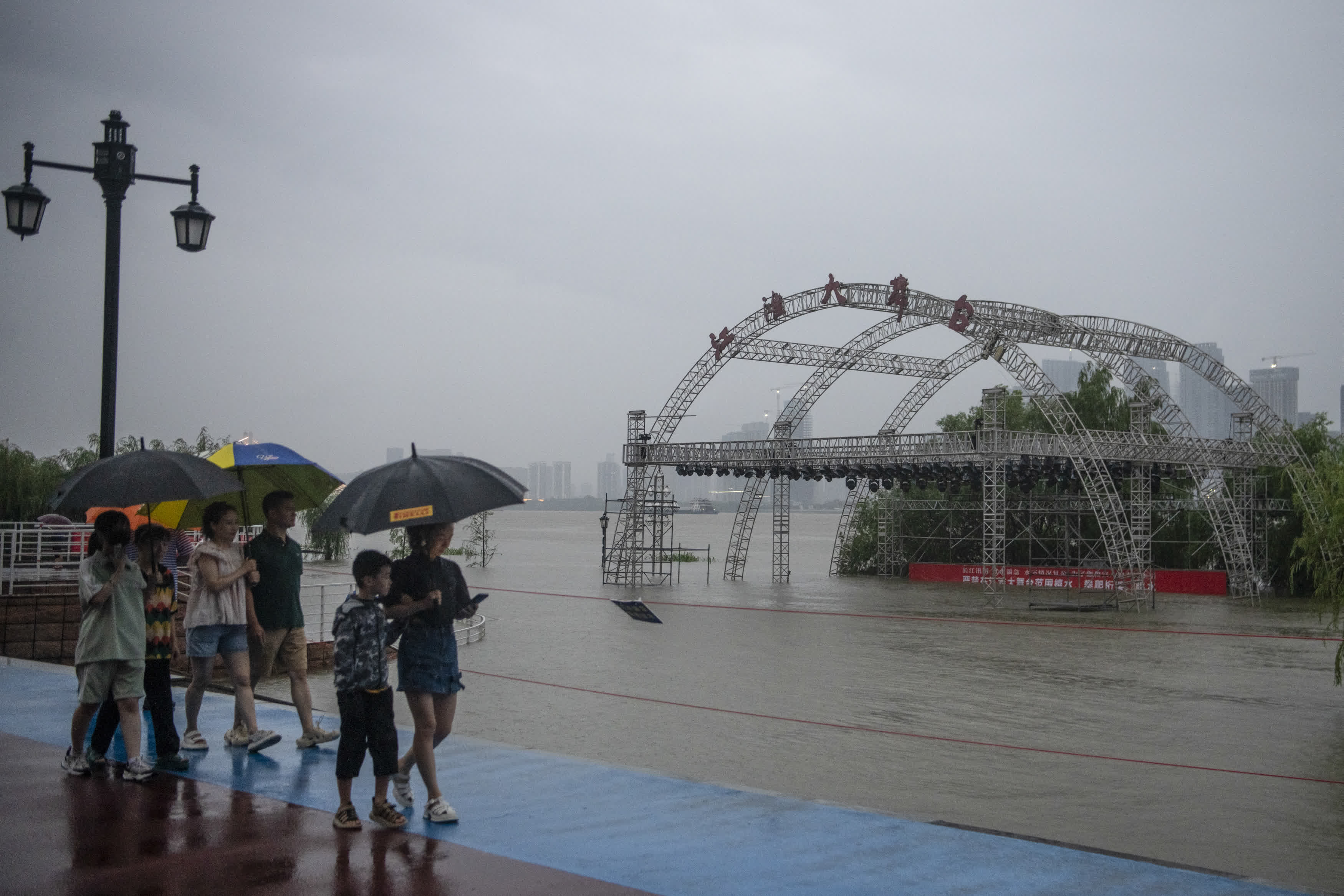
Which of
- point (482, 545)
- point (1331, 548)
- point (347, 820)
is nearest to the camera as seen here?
point (347, 820)

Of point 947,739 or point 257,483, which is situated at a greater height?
point 257,483

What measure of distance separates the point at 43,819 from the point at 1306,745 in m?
11.9

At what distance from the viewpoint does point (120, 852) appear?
593 centimetres

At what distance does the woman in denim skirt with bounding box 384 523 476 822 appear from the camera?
21.2 feet

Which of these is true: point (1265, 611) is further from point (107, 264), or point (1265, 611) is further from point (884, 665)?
point (107, 264)

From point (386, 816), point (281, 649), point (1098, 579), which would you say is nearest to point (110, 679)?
point (281, 649)

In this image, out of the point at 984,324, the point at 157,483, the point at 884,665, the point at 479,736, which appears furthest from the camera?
the point at 984,324

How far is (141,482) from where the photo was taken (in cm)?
730

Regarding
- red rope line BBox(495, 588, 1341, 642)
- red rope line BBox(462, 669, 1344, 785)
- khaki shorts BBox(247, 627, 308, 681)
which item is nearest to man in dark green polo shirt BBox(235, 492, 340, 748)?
khaki shorts BBox(247, 627, 308, 681)

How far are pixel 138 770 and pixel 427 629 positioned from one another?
2418mm

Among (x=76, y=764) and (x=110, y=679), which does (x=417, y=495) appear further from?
(x=76, y=764)

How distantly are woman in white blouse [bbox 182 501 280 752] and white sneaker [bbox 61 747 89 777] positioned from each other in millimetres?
898

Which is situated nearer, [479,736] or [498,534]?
[479,736]

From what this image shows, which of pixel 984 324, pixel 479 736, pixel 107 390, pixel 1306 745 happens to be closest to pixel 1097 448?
pixel 984 324
